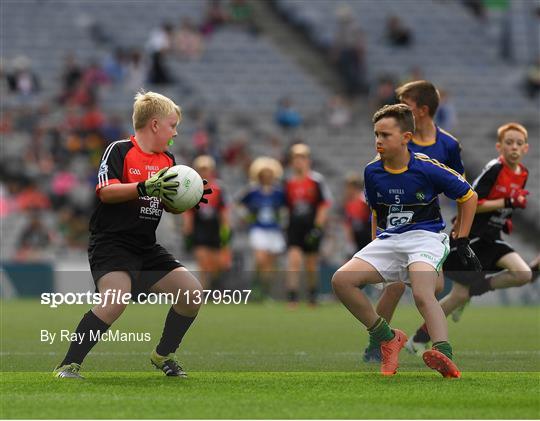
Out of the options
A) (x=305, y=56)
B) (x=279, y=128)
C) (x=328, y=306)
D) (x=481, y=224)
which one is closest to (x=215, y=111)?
(x=279, y=128)

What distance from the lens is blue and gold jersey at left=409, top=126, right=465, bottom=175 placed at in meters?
10.6

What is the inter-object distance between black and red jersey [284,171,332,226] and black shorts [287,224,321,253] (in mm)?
63

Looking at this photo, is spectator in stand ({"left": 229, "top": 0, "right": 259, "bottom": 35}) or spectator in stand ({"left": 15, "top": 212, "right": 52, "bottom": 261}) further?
spectator in stand ({"left": 229, "top": 0, "right": 259, "bottom": 35})

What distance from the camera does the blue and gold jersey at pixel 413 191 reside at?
362 inches

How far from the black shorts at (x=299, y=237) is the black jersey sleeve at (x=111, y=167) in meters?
11.6

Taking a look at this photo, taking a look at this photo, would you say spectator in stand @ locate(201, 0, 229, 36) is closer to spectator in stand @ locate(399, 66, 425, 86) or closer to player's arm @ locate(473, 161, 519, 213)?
spectator in stand @ locate(399, 66, 425, 86)

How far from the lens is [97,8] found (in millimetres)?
33094

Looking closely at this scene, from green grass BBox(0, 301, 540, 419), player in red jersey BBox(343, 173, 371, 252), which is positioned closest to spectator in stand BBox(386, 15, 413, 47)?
player in red jersey BBox(343, 173, 371, 252)

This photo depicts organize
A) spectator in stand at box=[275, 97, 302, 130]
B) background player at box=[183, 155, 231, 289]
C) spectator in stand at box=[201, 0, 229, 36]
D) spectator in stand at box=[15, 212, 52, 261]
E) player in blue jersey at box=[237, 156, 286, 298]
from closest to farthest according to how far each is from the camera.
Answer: player in blue jersey at box=[237, 156, 286, 298]
background player at box=[183, 155, 231, 289]
spectator in stand at box=[15, 212, 52, 261]
spectator in stand at box=[275, 97, 302, 130]
spectator in stand at box=[201, 0, 229, 36]

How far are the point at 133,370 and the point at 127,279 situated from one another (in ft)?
3.81

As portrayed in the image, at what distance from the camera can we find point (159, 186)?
8.41 meters

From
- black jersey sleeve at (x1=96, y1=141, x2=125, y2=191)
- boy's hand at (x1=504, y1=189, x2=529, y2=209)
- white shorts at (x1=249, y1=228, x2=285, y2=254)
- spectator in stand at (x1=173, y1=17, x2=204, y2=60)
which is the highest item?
spectator in stand at (x1=173, y1=17, x2=204, y2=60)

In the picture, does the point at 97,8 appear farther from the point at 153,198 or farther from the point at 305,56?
the point at 153,198

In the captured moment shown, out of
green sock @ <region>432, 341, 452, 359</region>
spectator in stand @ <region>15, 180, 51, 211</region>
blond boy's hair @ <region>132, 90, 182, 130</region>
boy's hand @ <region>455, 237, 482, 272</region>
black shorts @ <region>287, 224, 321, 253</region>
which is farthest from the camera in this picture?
spectator in stand @ <region>15, 180, 51, 211</region>
